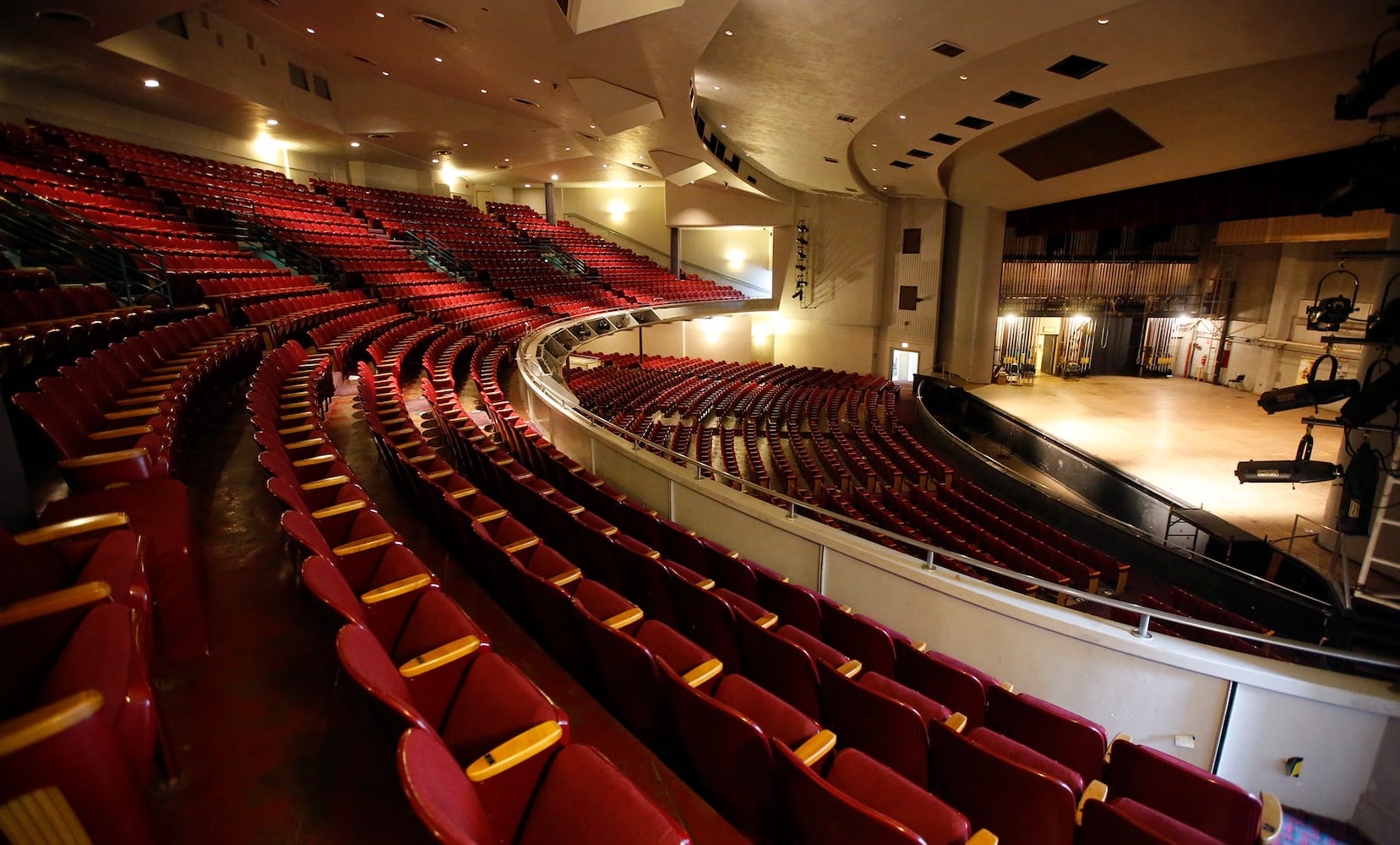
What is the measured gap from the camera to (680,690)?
100 cm

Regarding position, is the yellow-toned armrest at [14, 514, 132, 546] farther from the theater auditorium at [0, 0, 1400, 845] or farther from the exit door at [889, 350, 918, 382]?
the exit door at [889, 350, 918, 382]

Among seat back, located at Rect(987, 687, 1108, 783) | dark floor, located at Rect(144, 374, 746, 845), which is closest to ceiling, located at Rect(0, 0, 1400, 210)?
dark floor, located at Rect(144, 374, 746, 845)

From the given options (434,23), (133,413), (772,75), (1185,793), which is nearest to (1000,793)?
(1185,793)

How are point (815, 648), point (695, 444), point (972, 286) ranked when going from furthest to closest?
point (972, 286) → point (695, 444) → point (815, 648)

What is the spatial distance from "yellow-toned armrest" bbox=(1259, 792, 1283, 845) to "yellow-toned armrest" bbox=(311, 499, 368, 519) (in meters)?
1.93

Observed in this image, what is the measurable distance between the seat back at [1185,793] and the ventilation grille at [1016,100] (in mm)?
4839

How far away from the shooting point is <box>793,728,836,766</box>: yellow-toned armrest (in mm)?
988

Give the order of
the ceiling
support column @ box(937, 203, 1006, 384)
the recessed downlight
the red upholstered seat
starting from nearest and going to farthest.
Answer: the red upholstered seat, the ceiling, the recessed downlight, support column @ box(937, 203, 1006, 384)

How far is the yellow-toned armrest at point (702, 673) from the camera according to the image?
1.14 meters

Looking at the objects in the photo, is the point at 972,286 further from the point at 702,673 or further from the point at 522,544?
the point at 702,673

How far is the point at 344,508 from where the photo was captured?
1.51 m

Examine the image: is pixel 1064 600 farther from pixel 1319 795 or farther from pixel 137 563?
pixel 137 563

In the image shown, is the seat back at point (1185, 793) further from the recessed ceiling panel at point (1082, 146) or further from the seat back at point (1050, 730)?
the recessed ceiling panel at point (1082, 146)

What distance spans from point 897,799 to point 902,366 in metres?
10.7
